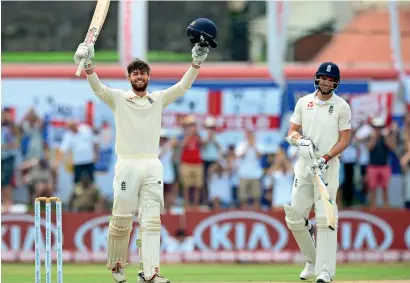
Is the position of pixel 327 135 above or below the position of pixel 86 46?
below

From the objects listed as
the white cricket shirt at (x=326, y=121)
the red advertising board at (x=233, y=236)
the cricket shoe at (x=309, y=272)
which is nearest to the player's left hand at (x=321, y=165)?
the white cricket shirt at (x=326, y=121)

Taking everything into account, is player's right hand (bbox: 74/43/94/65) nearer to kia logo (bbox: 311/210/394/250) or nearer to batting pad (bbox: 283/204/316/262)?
batting pad (bbox: 283/204/316/262)

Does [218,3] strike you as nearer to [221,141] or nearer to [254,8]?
[254,8]

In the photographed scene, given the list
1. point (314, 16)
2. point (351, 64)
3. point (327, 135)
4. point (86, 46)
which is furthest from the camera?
point (314, 16)

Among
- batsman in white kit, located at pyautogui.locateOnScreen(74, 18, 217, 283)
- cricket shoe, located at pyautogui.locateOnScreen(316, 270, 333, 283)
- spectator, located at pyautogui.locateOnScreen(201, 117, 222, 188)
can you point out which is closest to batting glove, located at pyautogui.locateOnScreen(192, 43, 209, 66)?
batsman in white kit, located at pyautogui.locateOnScreen(74, 18, 217, 283)

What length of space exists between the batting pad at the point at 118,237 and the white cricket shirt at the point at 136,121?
573 millimetres

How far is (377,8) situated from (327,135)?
A: 41.3 feet

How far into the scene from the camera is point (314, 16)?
21.9m

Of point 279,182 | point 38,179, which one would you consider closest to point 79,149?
point 38,179

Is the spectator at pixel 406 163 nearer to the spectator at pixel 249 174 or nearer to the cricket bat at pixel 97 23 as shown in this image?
the spectator at pixel 249 174

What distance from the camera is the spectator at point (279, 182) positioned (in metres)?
17.0

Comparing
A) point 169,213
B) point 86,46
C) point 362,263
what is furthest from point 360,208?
point 86,46

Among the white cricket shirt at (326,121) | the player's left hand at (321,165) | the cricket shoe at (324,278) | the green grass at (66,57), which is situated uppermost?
the green grass at (66,57)

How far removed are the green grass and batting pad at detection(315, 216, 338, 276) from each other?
1033 centimetres
